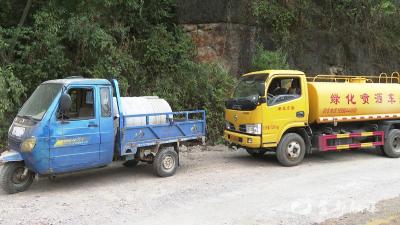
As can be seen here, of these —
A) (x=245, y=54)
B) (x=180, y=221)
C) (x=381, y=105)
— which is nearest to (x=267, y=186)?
(x=180, y=221)

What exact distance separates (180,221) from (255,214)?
1.17 metres

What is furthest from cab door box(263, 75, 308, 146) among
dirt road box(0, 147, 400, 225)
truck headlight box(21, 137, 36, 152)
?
truck headlight box(21, 137, 36, 152)

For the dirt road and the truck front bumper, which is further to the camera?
the truck front bumper

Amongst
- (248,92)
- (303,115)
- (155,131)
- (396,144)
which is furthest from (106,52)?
(396,144)

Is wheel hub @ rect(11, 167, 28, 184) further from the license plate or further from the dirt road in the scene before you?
the license plate

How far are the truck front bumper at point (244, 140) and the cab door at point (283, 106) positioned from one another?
20 cm

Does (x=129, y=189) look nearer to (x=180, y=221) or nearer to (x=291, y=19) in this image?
(x=180, y=221)

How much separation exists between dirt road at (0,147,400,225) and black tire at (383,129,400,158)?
111 cm

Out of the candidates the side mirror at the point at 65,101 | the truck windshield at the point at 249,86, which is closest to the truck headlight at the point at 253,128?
the truck windshield at the point at 249,86

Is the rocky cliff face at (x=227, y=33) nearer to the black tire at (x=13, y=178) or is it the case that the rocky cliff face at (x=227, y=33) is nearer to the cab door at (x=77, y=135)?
the cab door at (x=77, y=135)

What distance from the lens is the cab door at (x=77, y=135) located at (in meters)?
8.28

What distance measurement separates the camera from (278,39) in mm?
18844

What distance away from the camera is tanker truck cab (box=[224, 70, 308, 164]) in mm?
10586

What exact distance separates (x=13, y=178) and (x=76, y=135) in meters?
1.38
